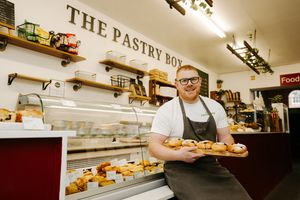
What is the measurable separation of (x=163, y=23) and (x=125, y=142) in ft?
10.8

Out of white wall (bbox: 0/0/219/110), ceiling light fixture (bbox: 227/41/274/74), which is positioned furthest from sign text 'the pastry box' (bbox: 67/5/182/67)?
ceiling light fixture (bbox: 227/41/274/74)

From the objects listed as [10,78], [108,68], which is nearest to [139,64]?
[108,68]

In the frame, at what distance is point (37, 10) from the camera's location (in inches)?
149

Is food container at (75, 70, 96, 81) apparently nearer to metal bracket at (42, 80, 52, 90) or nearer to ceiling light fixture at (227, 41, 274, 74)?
metal bracket at (42, 80, 52, 90)

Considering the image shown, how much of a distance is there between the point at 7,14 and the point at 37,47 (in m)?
0.56

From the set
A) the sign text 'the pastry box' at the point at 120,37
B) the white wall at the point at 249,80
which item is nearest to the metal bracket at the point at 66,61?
the sign text 'the pastry box' at the point at 120,37

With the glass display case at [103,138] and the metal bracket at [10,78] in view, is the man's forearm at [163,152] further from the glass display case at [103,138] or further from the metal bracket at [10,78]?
the metal bracket at [10,78]

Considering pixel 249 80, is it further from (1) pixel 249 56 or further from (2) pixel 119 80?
(2) pixel 119 80

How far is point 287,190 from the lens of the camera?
4.66 metres

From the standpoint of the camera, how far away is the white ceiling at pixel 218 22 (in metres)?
4.53

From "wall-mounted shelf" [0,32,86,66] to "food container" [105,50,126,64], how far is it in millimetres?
712

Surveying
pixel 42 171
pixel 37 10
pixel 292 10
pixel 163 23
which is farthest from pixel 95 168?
pixel 292 10

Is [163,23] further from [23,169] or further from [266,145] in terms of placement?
[23,169]

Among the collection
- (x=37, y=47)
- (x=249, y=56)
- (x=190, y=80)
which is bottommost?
(x=190, y=80)
